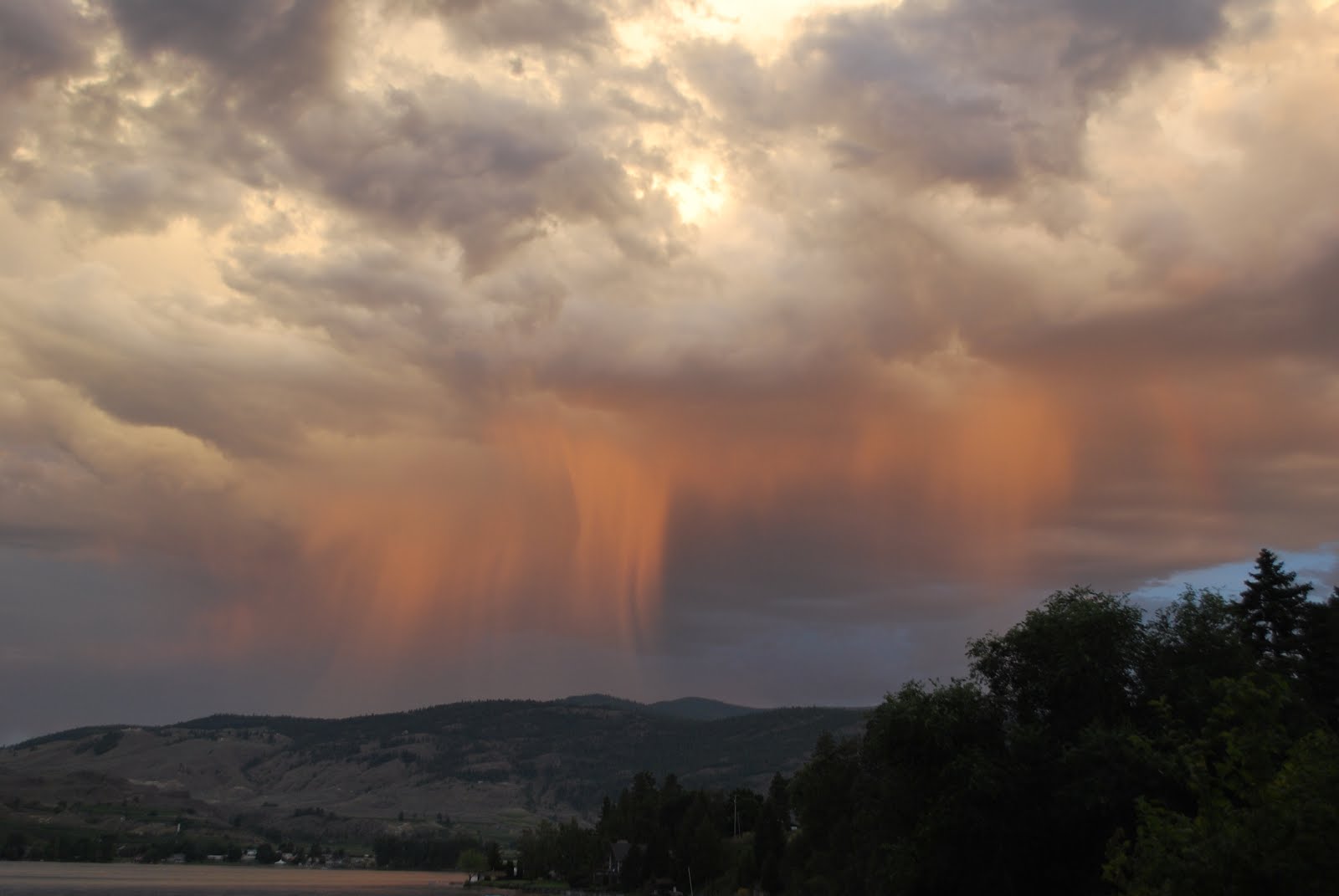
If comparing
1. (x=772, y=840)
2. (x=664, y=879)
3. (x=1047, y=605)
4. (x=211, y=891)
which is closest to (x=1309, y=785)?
(x=1047, y=605)

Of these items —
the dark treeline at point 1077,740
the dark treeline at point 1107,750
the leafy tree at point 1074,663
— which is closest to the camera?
the dark treeline at point 1107,750

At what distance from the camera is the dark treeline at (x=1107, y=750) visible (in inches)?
1535

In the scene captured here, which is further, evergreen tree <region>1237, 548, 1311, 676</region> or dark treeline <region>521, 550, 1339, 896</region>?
evergreen tree <region>1237, 548, 1311, 676</region>

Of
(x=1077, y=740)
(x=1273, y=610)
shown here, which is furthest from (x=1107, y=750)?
(x=1273, y=610)

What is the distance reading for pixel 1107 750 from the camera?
5531 centimetres

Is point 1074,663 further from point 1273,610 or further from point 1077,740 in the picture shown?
point 1273,610

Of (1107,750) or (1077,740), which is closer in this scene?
(1107,750)

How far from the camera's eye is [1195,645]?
61.4 metres

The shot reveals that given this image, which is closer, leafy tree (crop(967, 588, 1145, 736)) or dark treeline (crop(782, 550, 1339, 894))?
dark treeline (crop(782, 550, 1339, 894))

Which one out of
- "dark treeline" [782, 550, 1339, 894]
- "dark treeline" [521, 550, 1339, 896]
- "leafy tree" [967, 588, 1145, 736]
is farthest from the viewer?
"leafy tree" [967, 588, 1145, 736]

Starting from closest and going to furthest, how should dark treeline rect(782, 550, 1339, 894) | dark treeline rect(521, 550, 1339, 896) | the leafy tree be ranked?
dark treeline rect(521, 550, 1339, 896) → dark treeline rect(782, 550, 1339, 894) → the leafy tree

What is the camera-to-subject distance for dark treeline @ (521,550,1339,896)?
3900cm

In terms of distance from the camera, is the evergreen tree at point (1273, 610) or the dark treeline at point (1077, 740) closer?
the dark treeline at point (1077, 740)

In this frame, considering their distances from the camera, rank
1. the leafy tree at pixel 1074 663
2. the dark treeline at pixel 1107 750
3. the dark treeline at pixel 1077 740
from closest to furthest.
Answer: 1. the dark treeline at pixel 1107 750
2. the dark treeline at pixel 1077 740
3. the leafy tree at pixel 1074 663
